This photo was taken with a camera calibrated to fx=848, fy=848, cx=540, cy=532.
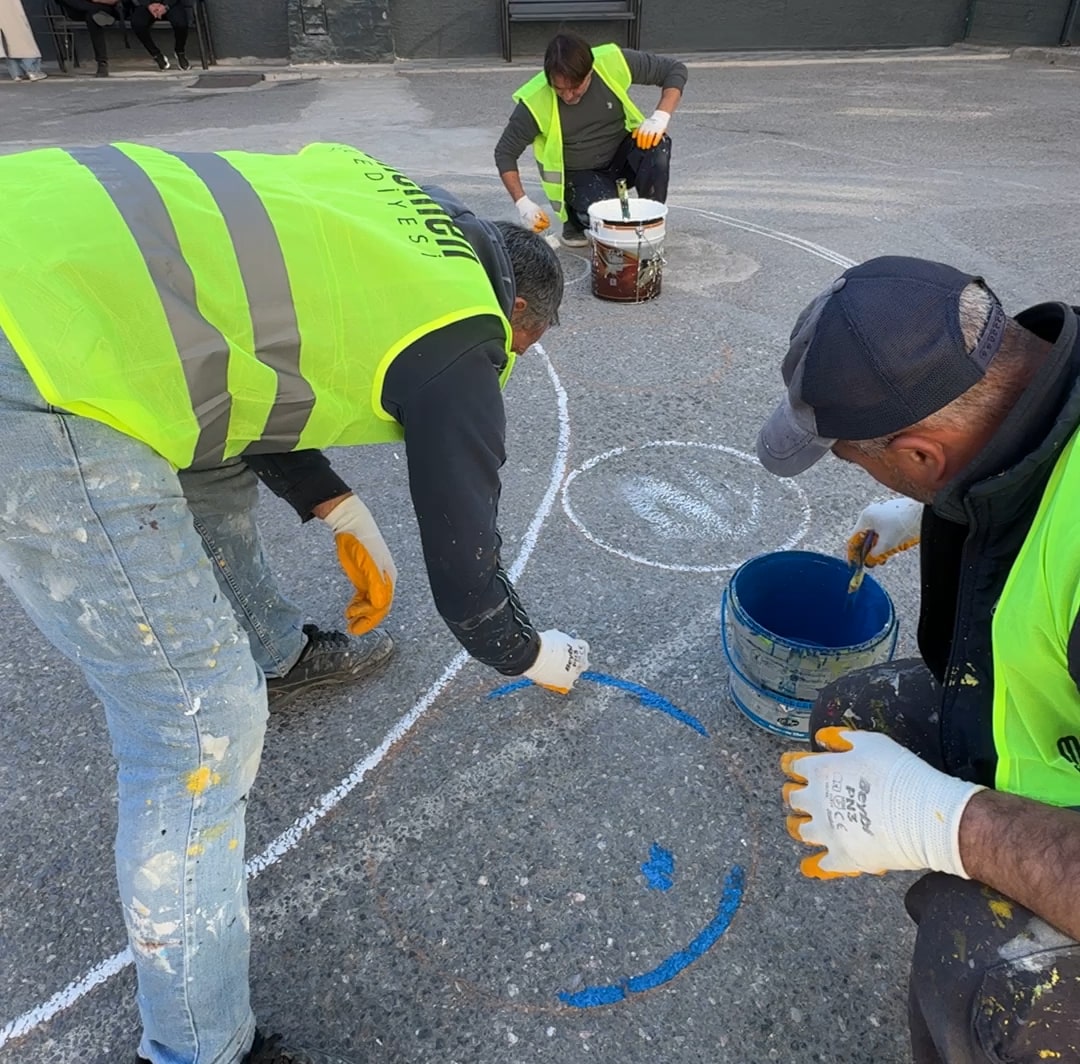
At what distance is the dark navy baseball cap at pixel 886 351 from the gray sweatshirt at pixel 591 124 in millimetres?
4481

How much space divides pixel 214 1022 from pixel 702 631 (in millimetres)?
1711

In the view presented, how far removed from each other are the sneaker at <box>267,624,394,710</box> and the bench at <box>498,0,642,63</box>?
11.5 m

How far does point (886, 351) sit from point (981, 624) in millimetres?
557

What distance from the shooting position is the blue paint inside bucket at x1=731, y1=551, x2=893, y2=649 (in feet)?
7.54

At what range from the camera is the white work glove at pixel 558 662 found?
7.20 feet

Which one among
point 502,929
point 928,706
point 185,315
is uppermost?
point 185,315

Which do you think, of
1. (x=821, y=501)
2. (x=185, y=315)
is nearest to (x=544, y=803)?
(x=185, y=315)

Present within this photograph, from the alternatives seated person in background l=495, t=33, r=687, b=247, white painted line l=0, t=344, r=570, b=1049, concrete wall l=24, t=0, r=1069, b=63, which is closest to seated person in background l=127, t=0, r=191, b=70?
concrete wall l=24, t=0, r=1069, b=63

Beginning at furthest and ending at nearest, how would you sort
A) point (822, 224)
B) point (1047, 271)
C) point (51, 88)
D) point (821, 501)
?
point (51, 88)
point (822, 224)
point (1047, 271)
point (821, 501)

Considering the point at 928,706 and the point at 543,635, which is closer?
the point at 928,706

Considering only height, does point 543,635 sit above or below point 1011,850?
below

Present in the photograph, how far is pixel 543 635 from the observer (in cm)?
224

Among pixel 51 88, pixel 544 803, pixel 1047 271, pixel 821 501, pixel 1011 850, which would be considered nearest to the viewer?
pixel 1011 850

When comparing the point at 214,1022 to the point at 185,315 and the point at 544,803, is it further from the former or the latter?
the point at 185,315
